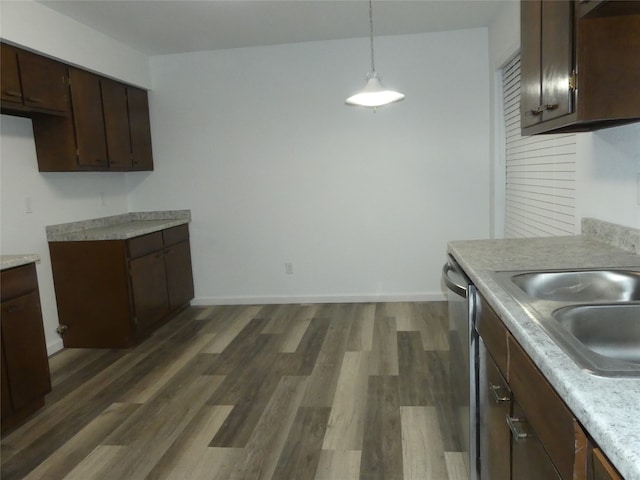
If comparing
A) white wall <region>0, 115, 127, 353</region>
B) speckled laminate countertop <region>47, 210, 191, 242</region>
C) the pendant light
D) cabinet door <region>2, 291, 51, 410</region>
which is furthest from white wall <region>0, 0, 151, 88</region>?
the pendant light

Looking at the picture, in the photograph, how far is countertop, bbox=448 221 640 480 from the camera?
0.66 m

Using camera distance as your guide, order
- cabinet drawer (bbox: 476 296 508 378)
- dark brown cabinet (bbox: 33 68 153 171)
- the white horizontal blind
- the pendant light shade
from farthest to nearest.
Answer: dark brown cabinet (bbox: 33 68 153 171) → the pendant light shade → the white horizontal blind → cabinet drawer (bbox: 476 296 508 378)

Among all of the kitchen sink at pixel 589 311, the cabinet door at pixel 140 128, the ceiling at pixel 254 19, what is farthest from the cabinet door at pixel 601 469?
the cabinet door at pixel 140 128

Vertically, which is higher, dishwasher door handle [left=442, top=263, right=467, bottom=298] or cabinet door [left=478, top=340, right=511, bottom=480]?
dishwasher door handle [left=442, top=263, right=467, bottom=298]

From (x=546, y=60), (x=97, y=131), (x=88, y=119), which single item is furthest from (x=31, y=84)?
(x=546, y=60)

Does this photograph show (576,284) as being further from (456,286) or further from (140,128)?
(140,128)

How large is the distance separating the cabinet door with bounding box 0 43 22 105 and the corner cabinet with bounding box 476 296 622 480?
3.06 metres

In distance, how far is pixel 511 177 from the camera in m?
3.92

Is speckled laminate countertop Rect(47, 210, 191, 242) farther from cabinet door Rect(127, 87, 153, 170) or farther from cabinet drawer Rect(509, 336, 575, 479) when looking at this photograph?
cabinet drawer Rect(509, 336, 575, 479)

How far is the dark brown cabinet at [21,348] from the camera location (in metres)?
2.43

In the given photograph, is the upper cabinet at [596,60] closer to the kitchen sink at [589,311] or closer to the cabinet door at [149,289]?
the kitchen sink at [589,311]

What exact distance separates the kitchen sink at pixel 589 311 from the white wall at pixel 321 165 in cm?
291

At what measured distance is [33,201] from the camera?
349cm

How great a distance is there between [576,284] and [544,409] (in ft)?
2.55
